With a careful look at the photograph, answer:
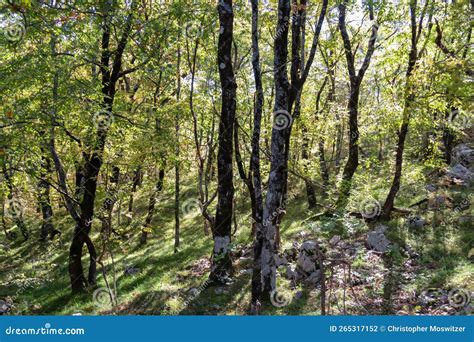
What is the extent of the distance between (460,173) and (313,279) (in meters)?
11.0

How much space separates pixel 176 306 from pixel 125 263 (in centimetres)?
763

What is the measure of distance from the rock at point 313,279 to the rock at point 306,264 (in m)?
0.17

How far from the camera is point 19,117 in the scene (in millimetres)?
10102

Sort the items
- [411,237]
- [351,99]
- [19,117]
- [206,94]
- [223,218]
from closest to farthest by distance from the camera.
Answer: [19,117]
[223,218]
[411,237]
[351,99]
[206,94]

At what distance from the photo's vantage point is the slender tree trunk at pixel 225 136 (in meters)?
11.1

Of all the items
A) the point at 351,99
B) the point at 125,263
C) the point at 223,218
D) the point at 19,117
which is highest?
the point at 351,99

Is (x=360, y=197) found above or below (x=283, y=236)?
above

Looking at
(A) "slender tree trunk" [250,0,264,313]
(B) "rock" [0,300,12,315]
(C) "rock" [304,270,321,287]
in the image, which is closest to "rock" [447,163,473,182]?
(C) "rock" [304,270,321,287]

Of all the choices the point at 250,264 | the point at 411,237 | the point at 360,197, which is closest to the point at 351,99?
the point at 360,197

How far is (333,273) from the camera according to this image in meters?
9.32

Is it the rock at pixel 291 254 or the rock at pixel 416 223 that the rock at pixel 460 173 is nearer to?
the rock at pixel 416 223

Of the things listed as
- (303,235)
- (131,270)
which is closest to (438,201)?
(303,235)

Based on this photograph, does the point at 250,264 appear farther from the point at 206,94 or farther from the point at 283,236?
the point at 206,94

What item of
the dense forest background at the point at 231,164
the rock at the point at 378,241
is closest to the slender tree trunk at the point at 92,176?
the dense forest background at the point at 231,164
